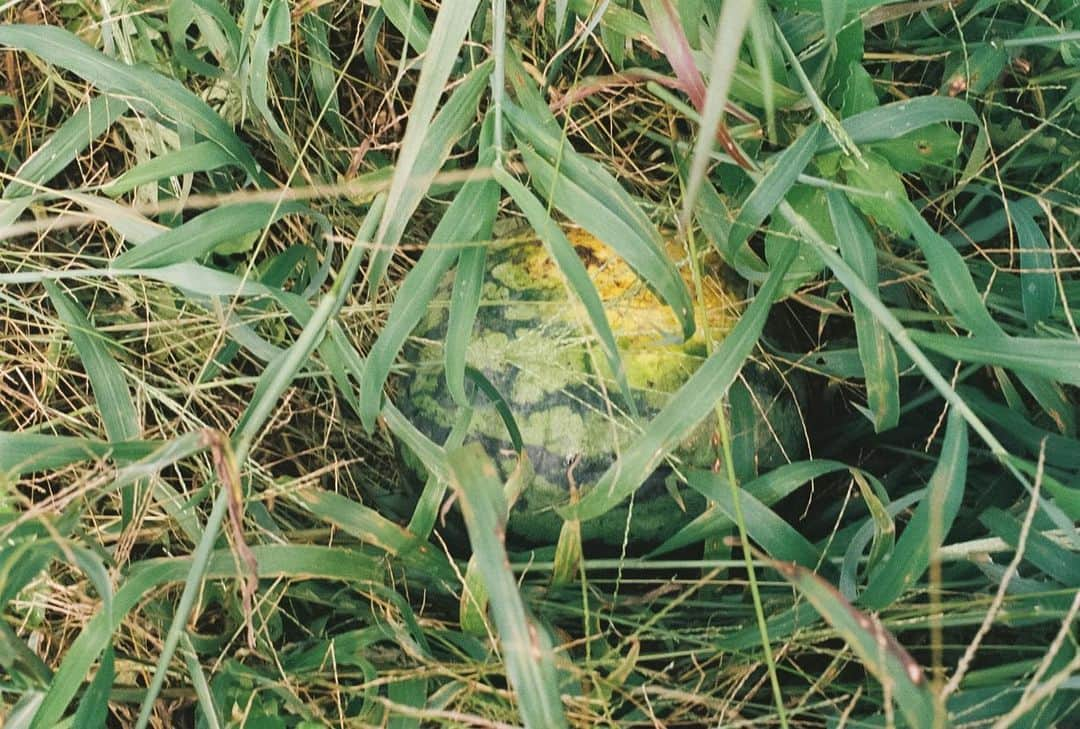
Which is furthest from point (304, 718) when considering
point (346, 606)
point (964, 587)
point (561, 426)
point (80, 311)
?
point (964, 587)

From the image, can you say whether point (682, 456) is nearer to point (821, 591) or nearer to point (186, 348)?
point (821, 591)

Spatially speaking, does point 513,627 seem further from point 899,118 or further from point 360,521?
point 899,118

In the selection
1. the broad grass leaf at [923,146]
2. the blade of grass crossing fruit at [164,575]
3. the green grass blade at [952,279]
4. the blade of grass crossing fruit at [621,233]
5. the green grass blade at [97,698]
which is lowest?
the green grass blade at [97,698]

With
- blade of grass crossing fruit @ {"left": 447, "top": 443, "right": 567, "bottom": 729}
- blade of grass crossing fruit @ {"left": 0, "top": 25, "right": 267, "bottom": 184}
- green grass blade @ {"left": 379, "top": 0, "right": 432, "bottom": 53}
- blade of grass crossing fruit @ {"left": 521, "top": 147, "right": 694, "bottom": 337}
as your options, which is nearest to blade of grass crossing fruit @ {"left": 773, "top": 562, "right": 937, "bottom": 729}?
blade of grass crossing fruit @ {"left": 447, "top": 443, "right": 567, "bottom": 729}

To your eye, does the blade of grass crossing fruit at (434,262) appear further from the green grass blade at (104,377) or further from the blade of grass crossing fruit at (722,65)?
the blade of grass crossing fruit at (722,65)

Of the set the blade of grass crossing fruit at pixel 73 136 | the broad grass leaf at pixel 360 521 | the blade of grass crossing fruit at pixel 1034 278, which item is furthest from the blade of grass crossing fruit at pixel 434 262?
the blade of grass crossing fruit at pixel 1034 278
